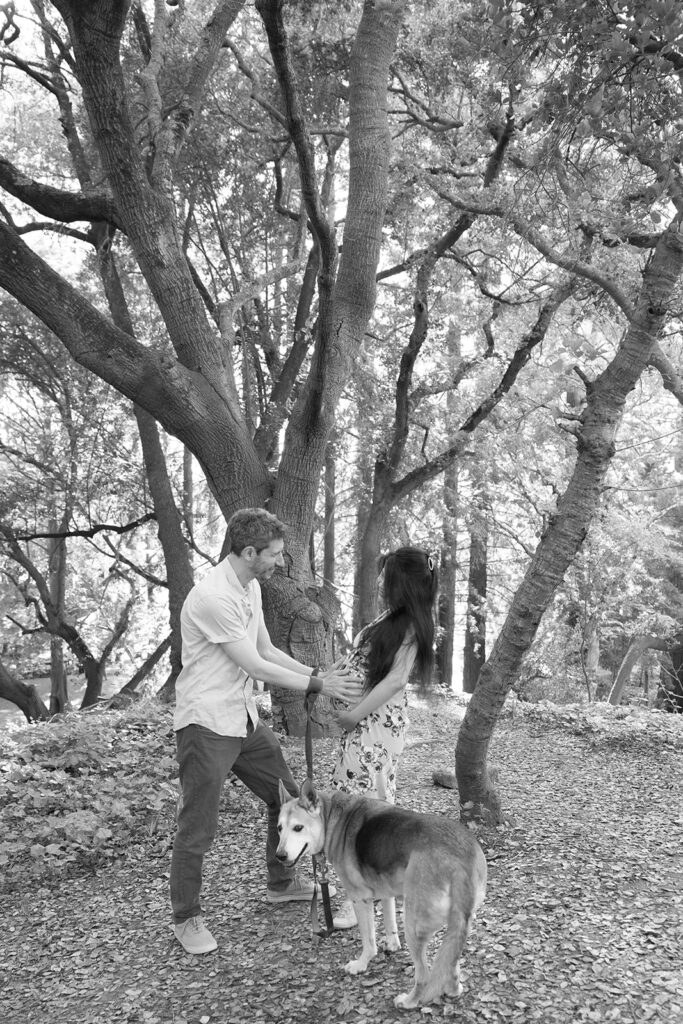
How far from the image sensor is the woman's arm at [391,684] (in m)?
3.92

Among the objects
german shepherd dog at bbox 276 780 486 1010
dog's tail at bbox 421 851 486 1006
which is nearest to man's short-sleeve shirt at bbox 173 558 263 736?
german shepherd dog at bbox 276 780 486 1010

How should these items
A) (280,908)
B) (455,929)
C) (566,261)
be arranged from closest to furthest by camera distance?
(455,929)
(280,908)
(566,261)

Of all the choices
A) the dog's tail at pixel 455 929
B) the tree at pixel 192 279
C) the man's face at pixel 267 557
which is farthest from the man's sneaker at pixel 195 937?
the tree at pixel 192 279

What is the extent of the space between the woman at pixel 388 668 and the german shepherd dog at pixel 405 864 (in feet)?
1.04

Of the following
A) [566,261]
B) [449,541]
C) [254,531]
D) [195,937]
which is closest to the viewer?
[254,531]

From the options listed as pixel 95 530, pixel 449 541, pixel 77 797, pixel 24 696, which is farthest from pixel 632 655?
pixel 77 797

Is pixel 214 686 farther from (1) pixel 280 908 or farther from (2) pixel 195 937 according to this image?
(1) pixel 280 908

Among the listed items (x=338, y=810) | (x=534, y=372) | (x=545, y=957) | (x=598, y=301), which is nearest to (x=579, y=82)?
(x=338, y=810)

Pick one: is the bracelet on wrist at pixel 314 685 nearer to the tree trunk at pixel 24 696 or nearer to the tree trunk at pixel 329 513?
the tree trunk at pixel 24 696

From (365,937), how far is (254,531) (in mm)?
2040

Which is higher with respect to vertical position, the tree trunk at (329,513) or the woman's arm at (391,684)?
the tree trunk at (329,513)

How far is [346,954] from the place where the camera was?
13.8 feet

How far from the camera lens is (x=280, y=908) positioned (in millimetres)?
4883

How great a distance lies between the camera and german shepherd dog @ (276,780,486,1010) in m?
3.38
